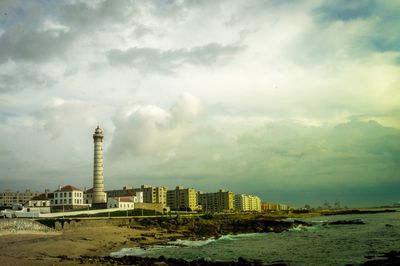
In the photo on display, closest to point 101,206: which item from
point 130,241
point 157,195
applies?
point 130,241

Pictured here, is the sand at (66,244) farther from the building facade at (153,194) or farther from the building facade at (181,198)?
the building facade at (181,198)

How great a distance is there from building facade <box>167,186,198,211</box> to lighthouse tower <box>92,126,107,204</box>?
95.9 metres

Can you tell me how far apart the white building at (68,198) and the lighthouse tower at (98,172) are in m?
4.57

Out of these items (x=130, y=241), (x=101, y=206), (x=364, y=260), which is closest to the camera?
(x=364, y=260)

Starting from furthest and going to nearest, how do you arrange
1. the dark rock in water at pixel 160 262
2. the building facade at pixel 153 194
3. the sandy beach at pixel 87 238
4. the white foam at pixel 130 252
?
the building facade at pixel 153 194
the white foam at pixel 130 252
the sandy beach at pixel 87 238
the dark rock in water at pixel 160 262

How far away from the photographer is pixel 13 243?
118 ft

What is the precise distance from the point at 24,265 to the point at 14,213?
153 ft

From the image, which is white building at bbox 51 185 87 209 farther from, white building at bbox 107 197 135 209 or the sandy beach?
the sandy beach

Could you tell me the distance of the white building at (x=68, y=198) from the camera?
9157cm

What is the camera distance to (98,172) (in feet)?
298

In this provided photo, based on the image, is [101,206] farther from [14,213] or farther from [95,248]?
[95,248]

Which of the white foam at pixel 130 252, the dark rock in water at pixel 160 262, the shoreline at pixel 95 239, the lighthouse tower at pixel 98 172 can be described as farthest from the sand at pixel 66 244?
the lighthouse tower at pixel 98 172

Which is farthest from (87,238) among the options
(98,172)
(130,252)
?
(98,172)

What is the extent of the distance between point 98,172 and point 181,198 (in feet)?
332
